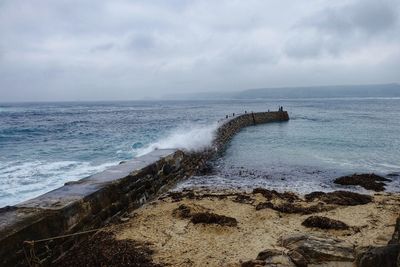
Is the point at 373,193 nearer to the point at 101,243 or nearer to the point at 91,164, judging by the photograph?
the point at 101,243

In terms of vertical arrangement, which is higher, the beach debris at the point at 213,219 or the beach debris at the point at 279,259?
the beach debris at the point at 279,259

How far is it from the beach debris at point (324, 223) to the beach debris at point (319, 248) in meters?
1.06

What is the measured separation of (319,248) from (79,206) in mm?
3704

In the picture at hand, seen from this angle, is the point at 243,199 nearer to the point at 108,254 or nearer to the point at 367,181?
the point at 108,254

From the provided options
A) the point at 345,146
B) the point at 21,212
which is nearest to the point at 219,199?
the point at 21,212

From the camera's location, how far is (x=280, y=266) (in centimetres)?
438

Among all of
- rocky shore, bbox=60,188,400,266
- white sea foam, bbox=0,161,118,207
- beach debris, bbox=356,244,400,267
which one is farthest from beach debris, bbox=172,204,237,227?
white sea foam, bbox=0,161,118,207

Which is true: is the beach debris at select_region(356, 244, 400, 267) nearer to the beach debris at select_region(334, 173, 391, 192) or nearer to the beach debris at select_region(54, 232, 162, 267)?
the beach debris at select_region(54, 232, 162, 267)

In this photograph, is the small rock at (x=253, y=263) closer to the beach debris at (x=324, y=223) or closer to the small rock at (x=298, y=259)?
the small rock at (x=298, y=259)

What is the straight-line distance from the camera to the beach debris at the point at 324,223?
624cm

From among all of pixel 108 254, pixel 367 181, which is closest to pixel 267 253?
pixel 108 254

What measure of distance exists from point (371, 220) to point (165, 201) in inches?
171

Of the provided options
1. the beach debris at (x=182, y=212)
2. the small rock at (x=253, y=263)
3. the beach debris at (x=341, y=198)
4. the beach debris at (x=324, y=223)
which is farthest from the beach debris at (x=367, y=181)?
the small rock at (x=253, y=263)

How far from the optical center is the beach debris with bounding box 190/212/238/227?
6367mm
